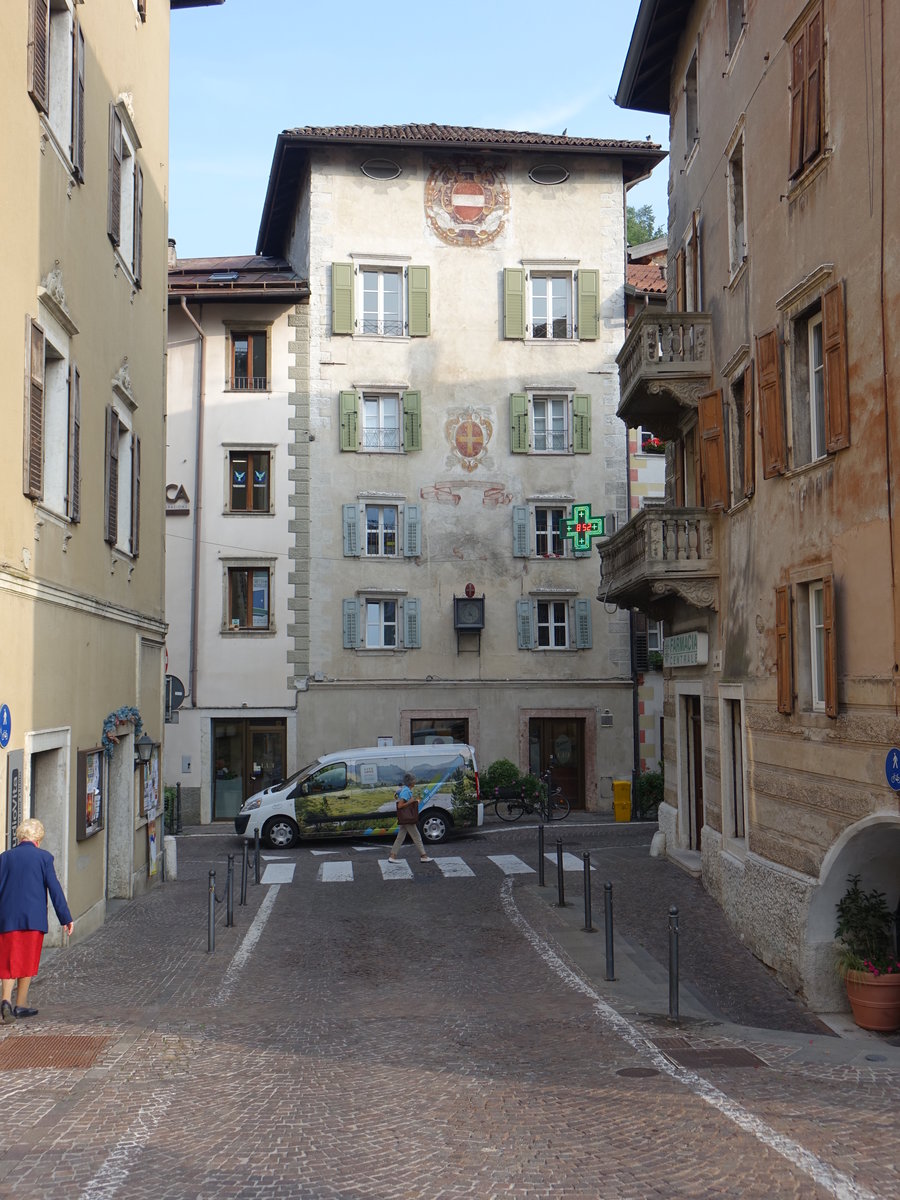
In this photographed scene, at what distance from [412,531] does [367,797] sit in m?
8.63

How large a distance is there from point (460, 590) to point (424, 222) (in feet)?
32.5

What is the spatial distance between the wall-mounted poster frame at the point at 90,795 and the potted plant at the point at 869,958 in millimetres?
8577

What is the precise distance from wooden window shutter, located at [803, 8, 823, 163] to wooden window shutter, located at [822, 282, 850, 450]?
1704 millimetres

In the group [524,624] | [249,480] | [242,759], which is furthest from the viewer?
[524,624]

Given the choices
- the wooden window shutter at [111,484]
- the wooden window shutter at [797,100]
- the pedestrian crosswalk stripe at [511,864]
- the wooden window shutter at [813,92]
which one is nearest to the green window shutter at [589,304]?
the pedestrian crosswalk stripe at [511,864]

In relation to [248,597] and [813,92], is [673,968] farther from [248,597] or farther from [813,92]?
[248,597]

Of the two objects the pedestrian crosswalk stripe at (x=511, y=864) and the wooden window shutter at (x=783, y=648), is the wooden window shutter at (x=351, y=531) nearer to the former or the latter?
the pedestrian crosswalk stripe at (x=511, y=864)

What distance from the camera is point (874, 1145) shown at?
24.3 feet

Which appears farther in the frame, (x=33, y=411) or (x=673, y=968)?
(x=33, y=411)

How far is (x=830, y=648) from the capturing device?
1227 centimetres

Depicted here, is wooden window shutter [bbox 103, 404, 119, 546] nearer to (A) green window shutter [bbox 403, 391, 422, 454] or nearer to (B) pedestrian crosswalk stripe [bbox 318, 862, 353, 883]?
(B) pedestrian crosswalk stripe [bbox 318, 862, 353, 883]

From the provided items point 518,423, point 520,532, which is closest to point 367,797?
point 520,532

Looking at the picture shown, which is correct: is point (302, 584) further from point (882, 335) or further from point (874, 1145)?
point (874, 1145)

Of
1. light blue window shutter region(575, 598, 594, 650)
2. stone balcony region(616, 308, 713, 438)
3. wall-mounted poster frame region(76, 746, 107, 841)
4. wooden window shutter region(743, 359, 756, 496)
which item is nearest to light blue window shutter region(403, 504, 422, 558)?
light blue window shutter region(575, 598, 594, 650)
